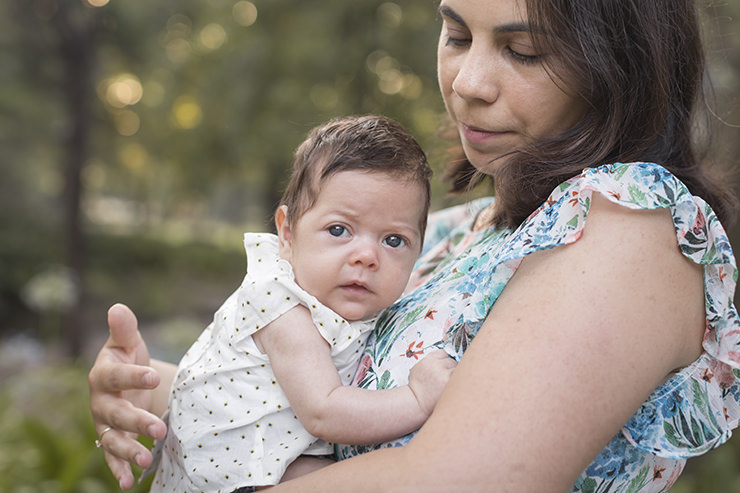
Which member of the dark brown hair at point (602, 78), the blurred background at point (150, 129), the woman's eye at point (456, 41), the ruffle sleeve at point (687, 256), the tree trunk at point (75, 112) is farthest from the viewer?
the tree trunk at point (75, 112)

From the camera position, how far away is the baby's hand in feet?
4.26

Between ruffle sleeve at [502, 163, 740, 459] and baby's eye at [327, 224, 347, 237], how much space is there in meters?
0.38

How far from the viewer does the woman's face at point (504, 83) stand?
1464mm

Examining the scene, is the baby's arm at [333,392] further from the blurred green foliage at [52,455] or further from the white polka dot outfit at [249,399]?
the blurred green foliage at [52,455]

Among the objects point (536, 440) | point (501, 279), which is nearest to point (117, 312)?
point (501, 279)

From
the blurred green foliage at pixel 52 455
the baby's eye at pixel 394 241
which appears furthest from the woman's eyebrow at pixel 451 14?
the blurred green foliage at pixel 52 455

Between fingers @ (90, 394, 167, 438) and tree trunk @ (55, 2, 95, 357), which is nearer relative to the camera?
fingers @ (90, 394, 167, 438)

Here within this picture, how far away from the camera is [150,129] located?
514 inches

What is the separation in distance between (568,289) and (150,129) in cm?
1295

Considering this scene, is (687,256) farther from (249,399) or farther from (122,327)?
(122,327)

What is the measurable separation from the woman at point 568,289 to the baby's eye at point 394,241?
0.14 m

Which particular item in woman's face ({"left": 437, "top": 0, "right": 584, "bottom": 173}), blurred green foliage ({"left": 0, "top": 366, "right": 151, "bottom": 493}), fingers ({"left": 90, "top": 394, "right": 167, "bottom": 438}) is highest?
woman's face ({"left": 437, "top": 0, "right": 584, "bottom": 173})

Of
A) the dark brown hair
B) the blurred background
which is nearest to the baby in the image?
the dark brown hair

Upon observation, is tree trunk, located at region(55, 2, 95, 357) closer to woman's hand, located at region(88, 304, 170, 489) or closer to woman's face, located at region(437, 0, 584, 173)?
woman's hand, located at region(88, 304, 170, 489)
